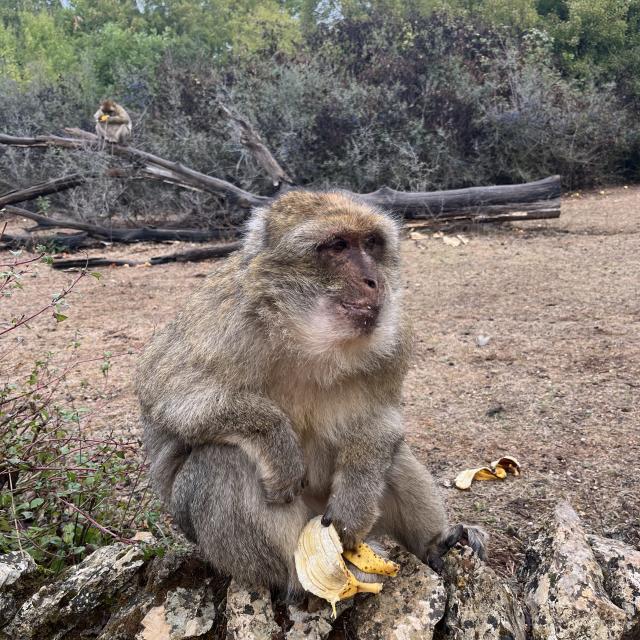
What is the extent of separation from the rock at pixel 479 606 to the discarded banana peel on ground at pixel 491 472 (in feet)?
3.83

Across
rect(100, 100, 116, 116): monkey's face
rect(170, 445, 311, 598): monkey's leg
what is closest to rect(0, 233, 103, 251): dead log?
rect(100, 100, 116, 116): monkey's face

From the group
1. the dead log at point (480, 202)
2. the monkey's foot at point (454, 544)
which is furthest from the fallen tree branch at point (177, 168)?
the monkey's foot at point (454, 544)

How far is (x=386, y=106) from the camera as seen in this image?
42.3ft

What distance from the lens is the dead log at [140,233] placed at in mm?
10227

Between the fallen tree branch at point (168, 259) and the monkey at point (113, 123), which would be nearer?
the fallen tree branch at point (168, 259)

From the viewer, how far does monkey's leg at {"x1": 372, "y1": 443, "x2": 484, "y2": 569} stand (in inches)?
99.6

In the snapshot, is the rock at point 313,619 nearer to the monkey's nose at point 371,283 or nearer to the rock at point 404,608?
the rock at point 404,608

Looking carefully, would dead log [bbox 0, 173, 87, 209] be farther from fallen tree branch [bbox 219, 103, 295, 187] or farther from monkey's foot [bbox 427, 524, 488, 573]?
monkey's foot [bbox 427, 524, 488, 573]

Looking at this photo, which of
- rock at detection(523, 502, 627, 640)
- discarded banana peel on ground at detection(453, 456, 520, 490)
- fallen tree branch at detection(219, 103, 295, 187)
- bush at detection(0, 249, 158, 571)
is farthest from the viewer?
fallen tree branch at detection(219, 103, 295, 187)

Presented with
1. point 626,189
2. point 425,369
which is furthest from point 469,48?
point 425,369

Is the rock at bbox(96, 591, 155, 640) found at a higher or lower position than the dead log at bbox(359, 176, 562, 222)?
higher

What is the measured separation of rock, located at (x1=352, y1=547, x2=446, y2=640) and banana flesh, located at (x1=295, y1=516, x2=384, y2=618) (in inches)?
2.6

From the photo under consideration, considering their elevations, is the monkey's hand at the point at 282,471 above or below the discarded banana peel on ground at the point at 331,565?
above

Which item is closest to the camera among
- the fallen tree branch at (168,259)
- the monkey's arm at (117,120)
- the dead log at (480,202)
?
the fallen tree branch at (168,259)
